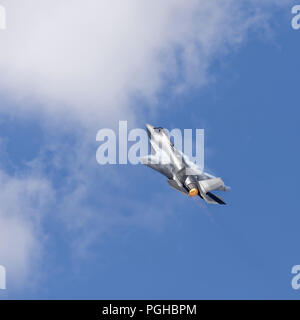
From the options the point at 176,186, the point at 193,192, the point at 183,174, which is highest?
the point at 183,174

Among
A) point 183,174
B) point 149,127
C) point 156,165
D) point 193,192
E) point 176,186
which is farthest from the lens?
point 149,127

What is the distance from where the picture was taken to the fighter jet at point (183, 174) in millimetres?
139125

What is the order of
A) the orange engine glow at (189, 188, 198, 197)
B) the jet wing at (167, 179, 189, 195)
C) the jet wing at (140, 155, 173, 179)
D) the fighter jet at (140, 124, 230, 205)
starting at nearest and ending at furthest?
the orange engine glow at (189, 188, 198, 197) → the fighter jet at (140, 124, 230, 205) → the jet wing at (167, 179, 189, 195) → the jet wing at (140, 155, 173, 179)

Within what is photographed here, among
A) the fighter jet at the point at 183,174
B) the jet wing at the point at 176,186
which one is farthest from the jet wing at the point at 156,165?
the jet wing at the point at 176,186

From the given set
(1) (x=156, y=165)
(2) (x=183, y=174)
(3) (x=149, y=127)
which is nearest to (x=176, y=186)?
(2) (x=183, y=174)

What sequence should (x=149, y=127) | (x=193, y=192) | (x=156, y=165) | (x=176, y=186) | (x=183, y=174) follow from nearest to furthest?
(x=193, y=192)
(x=183, y=174)
(x=176, y=186)
(x=156, y=165)
(x=149, y=127)

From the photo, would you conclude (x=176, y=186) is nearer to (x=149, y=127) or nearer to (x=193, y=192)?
(x=193, y=192)

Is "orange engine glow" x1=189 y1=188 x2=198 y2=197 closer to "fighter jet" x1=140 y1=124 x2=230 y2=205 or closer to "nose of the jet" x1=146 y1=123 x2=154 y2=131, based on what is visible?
"fighter jet" x1=140 y1=124 x2=230 y2=205

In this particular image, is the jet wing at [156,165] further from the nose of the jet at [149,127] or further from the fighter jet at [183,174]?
the nose of the jet at [149,127]

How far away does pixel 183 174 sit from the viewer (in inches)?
5536

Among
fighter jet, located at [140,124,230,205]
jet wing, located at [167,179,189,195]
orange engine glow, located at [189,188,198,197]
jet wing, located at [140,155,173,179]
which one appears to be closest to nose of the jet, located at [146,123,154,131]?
fighter jet, located at [140,124,230,205]

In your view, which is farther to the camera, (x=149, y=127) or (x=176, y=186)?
(x=149, y=127)

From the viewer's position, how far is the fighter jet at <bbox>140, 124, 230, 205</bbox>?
139125mm
